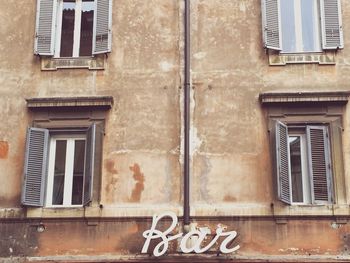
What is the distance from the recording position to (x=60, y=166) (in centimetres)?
1569

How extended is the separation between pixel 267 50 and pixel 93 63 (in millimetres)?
3840

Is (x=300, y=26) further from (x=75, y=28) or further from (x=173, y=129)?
(x=75, y=28)

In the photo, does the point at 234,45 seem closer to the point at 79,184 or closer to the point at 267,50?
the point at 267,50

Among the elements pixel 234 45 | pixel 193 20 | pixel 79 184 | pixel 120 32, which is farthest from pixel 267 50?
pixel 79 184

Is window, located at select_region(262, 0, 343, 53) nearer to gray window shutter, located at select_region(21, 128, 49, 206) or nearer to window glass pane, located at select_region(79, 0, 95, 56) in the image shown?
window glass pane, located at select_region(79, 0, 95, 56)

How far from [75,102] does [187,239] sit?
382cm

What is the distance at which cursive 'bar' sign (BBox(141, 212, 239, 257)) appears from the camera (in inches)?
567

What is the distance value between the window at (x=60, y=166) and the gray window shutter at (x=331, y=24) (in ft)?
17.5

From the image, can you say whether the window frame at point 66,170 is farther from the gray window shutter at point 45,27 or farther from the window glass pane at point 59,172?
the gray window shutter at point 45,27

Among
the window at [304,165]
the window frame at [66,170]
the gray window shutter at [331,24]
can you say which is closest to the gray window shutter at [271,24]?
the gray window shutter at [331,24]

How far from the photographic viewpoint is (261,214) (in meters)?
14.8

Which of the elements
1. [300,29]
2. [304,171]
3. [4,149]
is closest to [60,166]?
[4,149]

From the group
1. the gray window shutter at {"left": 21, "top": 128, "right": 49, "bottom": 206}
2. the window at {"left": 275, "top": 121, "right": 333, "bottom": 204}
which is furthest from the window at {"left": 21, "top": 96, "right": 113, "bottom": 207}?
the window at {"left": 275, "top": 121, "right": 333, "bottom": 204}

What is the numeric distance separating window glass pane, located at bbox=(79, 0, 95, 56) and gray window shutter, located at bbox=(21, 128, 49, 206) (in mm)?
2171
